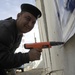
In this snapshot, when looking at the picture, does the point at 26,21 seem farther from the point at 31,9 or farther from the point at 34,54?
the point at 34,54

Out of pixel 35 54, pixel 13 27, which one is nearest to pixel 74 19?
pixel 35 54

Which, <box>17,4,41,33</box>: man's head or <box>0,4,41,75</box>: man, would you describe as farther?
<box>17,4,41,33</box>: man's head

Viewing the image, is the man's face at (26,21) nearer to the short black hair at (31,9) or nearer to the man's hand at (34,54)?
the short black hair at (31,9)

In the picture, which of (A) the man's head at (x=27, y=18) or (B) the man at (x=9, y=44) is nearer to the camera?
(B) the man at (x=9, y=44)

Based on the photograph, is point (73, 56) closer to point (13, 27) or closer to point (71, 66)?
point (71, 66)

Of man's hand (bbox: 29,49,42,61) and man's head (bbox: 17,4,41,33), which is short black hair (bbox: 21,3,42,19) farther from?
man's hand (bbox: 29,49,42,61)

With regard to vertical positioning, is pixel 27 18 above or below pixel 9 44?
above

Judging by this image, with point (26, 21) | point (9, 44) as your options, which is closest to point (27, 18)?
point (26, 21)

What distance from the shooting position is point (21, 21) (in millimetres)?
1228

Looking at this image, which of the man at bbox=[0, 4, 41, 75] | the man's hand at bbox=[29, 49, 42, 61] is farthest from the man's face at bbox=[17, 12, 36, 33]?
the man's hand at bbox=[29, 49, 42, 61]

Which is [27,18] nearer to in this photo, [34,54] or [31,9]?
[31,9]

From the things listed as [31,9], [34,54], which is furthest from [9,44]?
[31,9]

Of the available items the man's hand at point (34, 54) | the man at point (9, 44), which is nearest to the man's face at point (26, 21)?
the man at point (9, 44)

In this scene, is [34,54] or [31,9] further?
[31,9]
